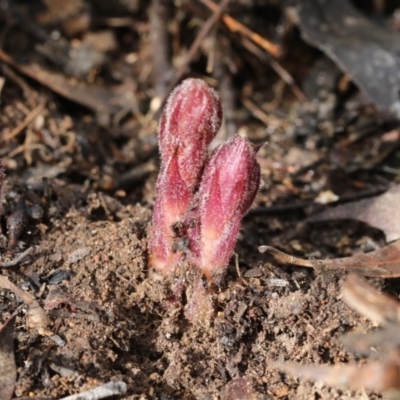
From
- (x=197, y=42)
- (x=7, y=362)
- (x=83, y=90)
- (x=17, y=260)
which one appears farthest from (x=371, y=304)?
(x=83, y=90)

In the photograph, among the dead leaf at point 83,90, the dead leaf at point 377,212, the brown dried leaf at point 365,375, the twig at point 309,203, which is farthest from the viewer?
the dead leaf at point 83,90

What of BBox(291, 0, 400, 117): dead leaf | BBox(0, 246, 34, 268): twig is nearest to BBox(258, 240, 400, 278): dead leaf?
BBox(0, 246, 34, 268): twig

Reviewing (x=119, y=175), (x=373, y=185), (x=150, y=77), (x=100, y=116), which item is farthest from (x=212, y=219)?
(x=150, y=77)

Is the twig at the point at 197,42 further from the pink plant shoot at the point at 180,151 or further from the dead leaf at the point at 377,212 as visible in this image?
the pink plant shoot at the point at 180,151

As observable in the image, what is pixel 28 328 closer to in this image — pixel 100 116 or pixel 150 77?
pixel 100 116

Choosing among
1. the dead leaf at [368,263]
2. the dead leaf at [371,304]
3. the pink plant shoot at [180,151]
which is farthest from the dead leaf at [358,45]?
the dead leaf at [371,304]

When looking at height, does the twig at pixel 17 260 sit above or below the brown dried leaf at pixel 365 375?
below
